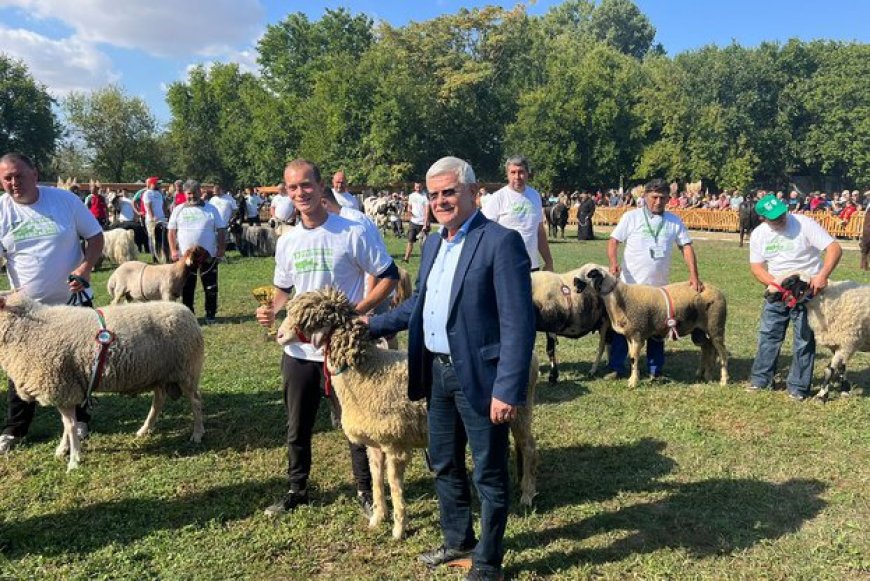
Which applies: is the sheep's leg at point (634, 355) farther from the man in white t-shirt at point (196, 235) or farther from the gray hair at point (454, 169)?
the man in white t-shirt at point (196, 235)

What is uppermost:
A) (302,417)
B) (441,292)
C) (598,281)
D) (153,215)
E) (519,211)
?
(153,215)

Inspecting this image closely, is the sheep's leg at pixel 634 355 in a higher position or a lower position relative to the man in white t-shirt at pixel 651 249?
lower

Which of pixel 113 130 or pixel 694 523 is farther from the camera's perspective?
pixel 113 130

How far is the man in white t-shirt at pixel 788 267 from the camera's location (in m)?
6.00

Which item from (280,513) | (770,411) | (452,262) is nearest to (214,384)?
(280,513)

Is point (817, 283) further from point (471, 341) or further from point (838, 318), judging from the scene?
point (471, 341)

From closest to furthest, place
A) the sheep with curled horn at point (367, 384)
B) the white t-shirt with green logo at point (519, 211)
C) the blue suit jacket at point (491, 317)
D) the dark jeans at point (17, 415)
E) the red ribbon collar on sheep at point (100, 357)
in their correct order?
the blue suit jacket at point (491, 317) → the sheep with curled horn at point (367, 384) → the red ribbon collar on sheep at point (100, 357) → the dark jeans at point (17, 415) → the white t-shirt with green logo at point (519, 211)

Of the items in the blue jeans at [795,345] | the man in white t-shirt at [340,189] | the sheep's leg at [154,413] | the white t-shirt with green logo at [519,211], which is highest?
the man in white t-shirt at [340,189]

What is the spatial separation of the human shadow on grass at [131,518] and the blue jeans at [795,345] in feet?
15.4

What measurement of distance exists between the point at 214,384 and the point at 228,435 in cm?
157

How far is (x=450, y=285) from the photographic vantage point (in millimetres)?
2996

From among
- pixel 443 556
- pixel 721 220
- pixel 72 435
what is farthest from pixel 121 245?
pixel 721 220

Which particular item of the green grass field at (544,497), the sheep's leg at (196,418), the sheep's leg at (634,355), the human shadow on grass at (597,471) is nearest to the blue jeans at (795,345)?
the green grass field at (544,497)

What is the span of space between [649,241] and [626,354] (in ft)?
4.65
